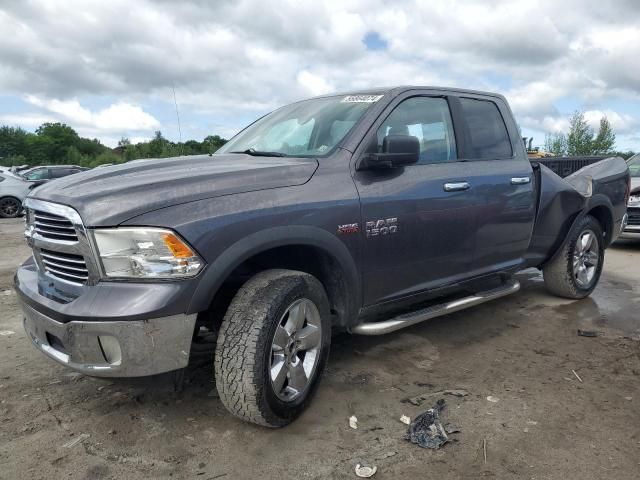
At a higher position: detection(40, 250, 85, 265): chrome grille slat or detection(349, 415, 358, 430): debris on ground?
detection(40, 250, 85, 265): chrome grille slat

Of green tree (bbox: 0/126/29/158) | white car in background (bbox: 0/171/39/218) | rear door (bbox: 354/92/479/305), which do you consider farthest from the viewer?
green tree (bbox: 0/126/29/158)

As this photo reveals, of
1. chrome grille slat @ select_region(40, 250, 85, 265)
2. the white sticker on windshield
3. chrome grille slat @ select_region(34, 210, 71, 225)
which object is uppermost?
the white sticker on windshield

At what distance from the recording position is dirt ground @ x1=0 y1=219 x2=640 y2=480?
2.50 meters

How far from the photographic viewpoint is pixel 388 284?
11.1ft

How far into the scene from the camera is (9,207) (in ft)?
49.2

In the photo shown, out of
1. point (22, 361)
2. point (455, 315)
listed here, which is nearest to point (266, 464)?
point (22, 361)

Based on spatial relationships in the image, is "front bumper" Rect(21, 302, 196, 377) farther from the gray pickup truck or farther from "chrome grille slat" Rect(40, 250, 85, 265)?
"chrome grille slat" Rect(40, 250, 85, 265)

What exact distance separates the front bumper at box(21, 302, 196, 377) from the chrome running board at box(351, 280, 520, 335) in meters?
1.16

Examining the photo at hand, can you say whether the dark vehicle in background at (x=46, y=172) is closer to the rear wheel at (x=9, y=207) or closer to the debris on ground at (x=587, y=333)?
the rear wheel at (x=9, y=207)

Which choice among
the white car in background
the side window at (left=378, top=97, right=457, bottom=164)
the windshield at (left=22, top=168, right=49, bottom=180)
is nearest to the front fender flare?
the side window at (left=378, top=97, right=457, bottom=164)

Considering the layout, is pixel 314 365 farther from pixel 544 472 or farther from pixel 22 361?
pixel 22 361

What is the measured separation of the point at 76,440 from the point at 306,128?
2.26 metres

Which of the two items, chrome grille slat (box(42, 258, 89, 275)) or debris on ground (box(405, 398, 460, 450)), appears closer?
chrome grille slat (box(42, 258, 89, 275))

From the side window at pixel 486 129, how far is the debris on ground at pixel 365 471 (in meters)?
2.45
